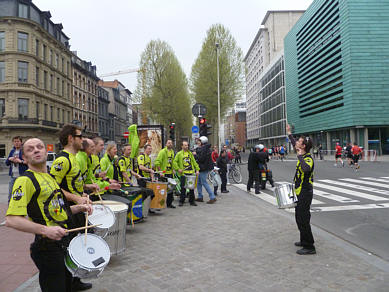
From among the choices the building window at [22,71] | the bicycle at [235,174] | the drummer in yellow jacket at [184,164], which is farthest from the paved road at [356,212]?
the building window at [22,71]

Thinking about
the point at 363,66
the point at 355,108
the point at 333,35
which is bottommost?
the point at 355,108

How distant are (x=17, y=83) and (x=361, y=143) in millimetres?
42235

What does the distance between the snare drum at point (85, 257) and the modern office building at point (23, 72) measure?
3531 centimetres

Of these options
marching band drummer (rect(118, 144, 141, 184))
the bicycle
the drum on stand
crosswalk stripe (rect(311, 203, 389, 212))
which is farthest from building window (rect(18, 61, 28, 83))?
crosswalk stripe (rect(311, 203, 389, 212))

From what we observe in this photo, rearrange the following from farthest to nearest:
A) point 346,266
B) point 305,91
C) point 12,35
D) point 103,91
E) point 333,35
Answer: point 103,91 → point 305,91 → point 333,35 → point 12,35 → point 346,266

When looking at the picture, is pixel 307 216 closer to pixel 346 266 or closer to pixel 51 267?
pixel 346 266

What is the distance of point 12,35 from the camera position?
3259cm

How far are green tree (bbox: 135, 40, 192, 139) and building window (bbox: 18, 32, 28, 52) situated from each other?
12.8m

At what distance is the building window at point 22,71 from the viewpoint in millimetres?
33219

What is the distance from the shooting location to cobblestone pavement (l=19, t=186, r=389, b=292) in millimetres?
3486

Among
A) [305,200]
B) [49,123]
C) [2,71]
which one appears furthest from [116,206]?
[49,123]

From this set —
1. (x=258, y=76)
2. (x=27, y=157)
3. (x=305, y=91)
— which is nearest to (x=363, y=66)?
(x=305, y=91)

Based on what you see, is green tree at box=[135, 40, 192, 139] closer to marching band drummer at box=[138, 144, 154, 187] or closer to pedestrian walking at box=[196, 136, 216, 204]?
pedestrian walking at box=[196, 136, 216, 204]

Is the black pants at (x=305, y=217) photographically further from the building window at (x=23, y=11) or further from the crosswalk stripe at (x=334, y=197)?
the building window at (x=23, y=11)
